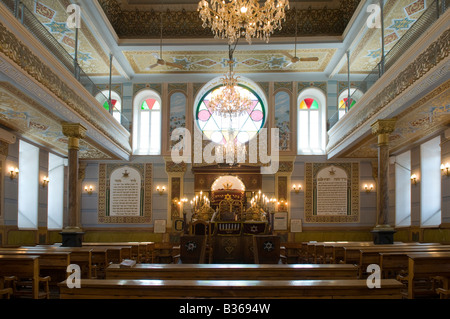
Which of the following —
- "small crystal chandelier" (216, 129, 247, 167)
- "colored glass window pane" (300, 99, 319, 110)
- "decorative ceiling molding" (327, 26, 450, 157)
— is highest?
"colored glass window pane" (300, 99, 319, 110)

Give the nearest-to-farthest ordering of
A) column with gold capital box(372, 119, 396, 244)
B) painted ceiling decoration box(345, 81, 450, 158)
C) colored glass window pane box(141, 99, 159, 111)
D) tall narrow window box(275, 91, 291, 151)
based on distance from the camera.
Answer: painted ceiling decoration box(345, 81, 450, 158)
column with gold capital box(372, 119, 396, 244)
tall narrow window box(275, 91, 291, 151)
colored glass window pane box(141, 99, 159, 111)

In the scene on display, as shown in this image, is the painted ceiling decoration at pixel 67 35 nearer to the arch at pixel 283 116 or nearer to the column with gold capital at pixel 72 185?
the column with gold capital at pixel 72 185

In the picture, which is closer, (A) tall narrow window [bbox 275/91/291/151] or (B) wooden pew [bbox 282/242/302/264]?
(B) wooden pew [bbox 282/242/302/264]

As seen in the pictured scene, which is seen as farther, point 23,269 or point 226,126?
point 226,126

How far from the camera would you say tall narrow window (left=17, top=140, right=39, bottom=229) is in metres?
15.8

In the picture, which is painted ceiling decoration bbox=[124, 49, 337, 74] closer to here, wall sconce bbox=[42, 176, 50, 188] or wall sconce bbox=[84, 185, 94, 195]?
wall sconce bbox=[84, 185, 94, 195]

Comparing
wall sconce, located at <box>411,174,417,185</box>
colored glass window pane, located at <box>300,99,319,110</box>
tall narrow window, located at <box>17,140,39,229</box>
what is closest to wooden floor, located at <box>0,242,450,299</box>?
wall sconce, located at <box>411,174,417,185</box>

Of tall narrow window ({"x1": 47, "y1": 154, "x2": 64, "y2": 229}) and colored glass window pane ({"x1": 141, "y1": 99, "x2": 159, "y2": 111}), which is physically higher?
colored glass window pane ({"x1": 141, "y1": 99, "x2": 159, "y2": 111})

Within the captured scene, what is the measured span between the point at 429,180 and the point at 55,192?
564 inches

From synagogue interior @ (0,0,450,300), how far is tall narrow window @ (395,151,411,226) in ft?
0.20

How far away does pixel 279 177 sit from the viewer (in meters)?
18.5

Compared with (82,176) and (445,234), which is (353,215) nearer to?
(445,234)
